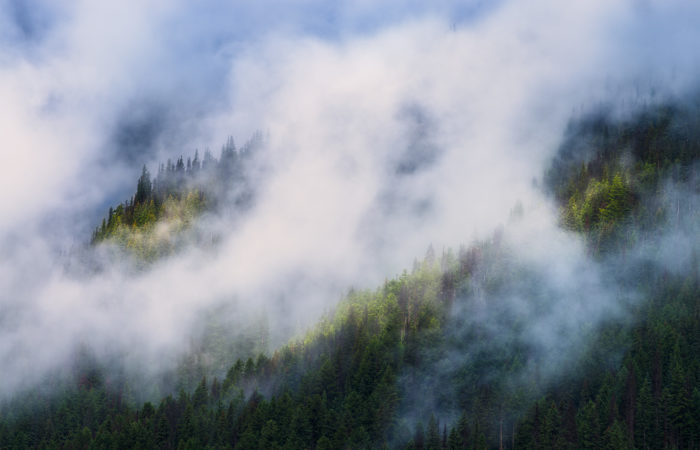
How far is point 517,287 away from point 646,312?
37.0m

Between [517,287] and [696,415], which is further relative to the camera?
[517,287]

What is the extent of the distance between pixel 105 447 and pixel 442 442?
2670 inches

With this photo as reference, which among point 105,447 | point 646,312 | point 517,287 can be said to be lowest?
point 105,447

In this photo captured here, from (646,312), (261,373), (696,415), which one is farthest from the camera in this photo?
(261,373)

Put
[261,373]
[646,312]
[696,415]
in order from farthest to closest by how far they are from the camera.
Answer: [261,373]
[646,312]
[696,415]

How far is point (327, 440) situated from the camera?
12112 centimetres

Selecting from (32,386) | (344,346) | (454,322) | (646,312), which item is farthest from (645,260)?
(32,386)

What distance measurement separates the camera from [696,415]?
108 metres

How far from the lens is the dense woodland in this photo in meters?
117

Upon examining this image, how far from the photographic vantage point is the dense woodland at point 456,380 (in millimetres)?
116625

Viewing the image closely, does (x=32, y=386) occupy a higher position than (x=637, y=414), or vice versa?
(x=32, y=386)

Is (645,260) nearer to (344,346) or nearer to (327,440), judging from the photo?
(344,346)

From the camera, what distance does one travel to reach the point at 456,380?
467ft

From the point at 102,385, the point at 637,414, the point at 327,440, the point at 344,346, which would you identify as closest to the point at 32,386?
the point at 102,385
